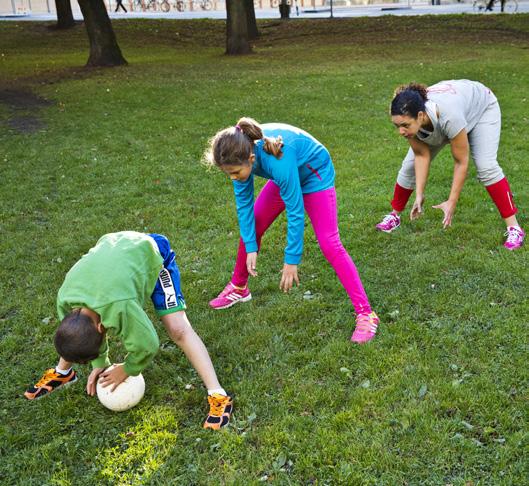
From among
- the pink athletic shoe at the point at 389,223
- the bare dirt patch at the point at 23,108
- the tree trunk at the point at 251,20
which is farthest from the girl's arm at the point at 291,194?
the tree trunk at the point at 251,20

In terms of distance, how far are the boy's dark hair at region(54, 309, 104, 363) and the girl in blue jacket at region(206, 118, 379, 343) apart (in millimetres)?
1242

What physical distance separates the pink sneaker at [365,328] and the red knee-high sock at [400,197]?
6.58 ft

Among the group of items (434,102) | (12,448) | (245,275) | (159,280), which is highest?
(434,102)

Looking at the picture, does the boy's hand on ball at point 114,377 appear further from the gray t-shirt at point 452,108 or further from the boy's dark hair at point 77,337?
the gray t-shirt at point 452,108

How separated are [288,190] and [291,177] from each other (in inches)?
3.5

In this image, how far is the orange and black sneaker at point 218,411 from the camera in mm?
3482

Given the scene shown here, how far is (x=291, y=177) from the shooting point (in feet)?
12.0

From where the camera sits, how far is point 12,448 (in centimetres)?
347

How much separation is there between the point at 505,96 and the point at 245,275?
926 cm

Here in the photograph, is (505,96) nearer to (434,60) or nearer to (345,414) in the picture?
(434,60)

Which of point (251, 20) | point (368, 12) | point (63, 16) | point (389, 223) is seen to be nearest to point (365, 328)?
point (389, 223)

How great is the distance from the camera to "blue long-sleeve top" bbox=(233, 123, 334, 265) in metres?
3.68

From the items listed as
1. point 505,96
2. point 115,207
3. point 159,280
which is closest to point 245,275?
point 159,280

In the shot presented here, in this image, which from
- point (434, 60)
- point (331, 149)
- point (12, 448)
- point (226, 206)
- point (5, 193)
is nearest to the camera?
point (12, 448)
